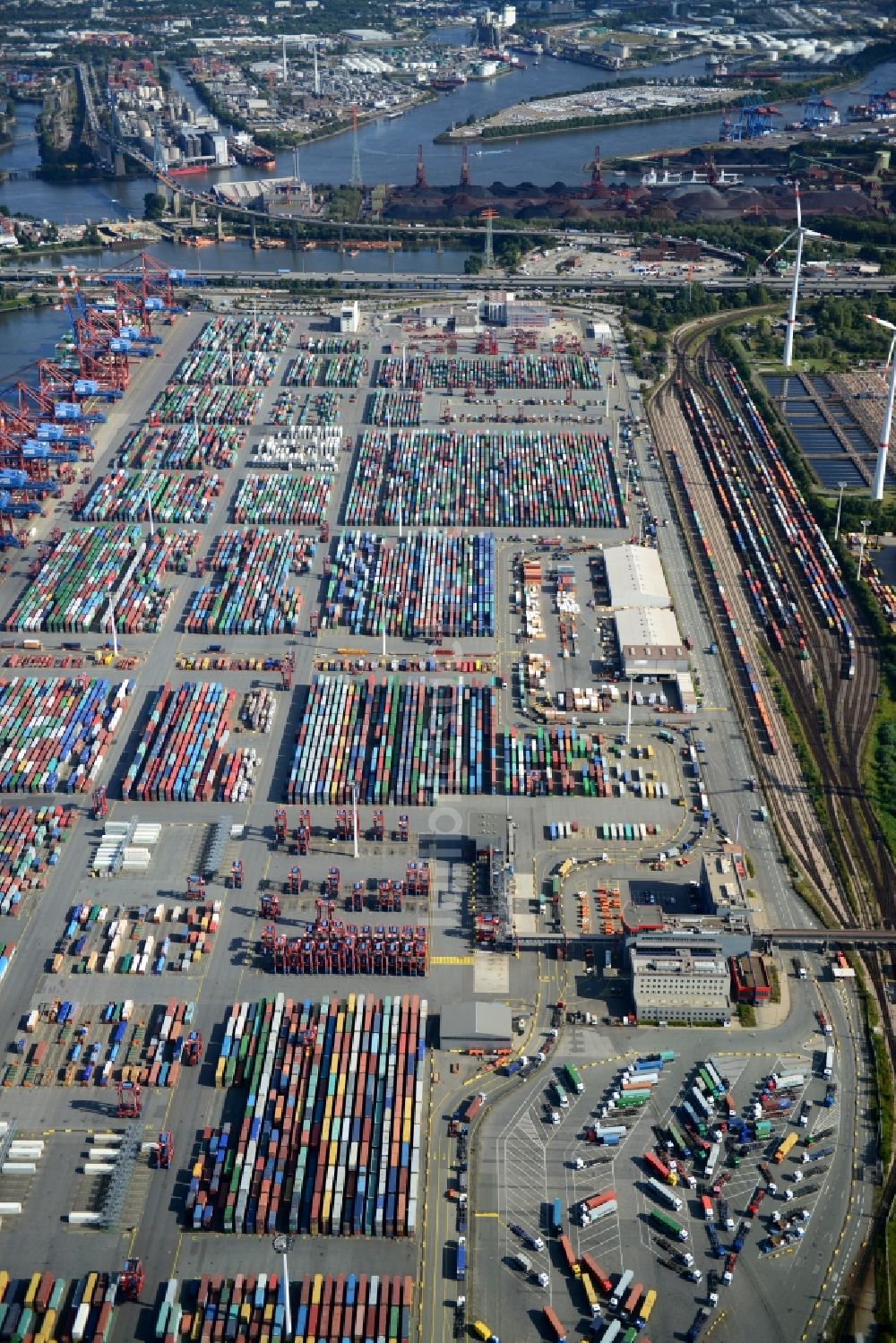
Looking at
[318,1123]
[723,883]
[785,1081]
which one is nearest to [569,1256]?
[318,1123]

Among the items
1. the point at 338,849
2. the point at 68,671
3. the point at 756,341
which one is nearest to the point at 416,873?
the point at 338,849

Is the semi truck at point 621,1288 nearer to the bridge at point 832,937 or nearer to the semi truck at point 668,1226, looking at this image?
the semi truck at point 668,1226

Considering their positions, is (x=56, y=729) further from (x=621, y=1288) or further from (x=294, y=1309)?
(x=621, y=1288)

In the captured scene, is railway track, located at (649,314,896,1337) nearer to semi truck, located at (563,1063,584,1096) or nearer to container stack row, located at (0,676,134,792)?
semi truck, located at (563,1063,584,1096)

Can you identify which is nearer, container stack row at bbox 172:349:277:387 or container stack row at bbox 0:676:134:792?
container stack row at bbox 0:676:134:792

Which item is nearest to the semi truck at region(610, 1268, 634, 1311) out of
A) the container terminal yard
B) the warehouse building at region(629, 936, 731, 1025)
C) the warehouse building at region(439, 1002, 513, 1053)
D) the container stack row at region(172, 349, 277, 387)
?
the container terminal yard

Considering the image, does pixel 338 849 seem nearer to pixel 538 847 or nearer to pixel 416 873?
pixel 416 873
